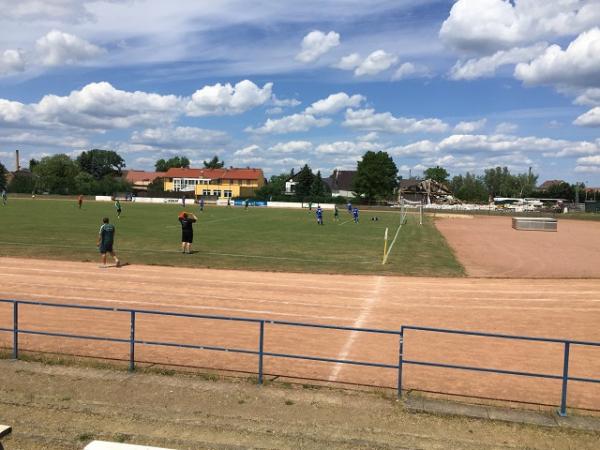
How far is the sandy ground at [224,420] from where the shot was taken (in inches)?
278

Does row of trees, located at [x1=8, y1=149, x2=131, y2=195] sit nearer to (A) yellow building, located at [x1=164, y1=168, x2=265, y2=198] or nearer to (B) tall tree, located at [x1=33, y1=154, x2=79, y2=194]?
(B) tall tree, located at [x1=33, y1=154, x2=79, y2=194]

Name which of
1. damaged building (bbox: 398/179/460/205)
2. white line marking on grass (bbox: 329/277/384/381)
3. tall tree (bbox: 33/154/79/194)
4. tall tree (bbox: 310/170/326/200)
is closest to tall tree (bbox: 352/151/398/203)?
tall tree (bbox: 310/170/326/200)

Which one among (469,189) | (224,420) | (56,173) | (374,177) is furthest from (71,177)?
(224,420)

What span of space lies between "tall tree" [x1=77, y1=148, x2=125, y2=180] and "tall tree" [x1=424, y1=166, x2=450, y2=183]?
358 ft

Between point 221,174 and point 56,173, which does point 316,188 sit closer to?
point 221,174

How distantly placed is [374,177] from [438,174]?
297 ft

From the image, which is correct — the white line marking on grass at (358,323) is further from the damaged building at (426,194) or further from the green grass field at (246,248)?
the damaged building at (426,194)

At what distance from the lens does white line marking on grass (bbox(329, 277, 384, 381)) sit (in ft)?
33.5

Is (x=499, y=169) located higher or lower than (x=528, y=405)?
higher

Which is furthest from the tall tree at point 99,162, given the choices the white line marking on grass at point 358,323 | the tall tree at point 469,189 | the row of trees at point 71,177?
the white line marking on grass at point 358,323

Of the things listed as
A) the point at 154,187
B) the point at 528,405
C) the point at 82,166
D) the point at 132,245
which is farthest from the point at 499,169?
the point at 528,405

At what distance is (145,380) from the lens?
29.3 feet

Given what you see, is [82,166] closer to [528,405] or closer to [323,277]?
[323,277]

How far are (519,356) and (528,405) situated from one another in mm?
2658
